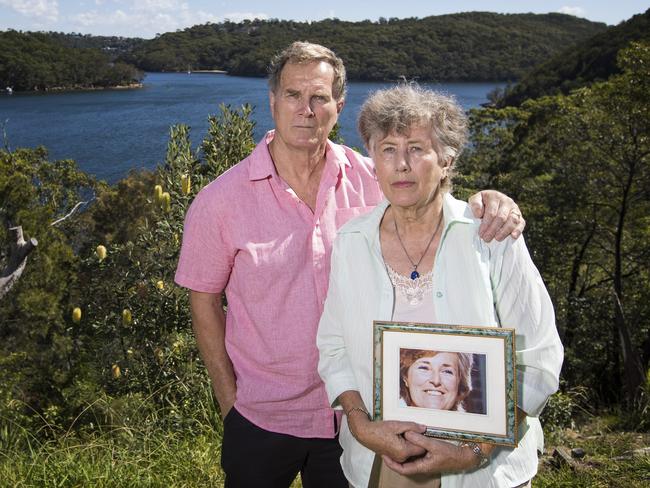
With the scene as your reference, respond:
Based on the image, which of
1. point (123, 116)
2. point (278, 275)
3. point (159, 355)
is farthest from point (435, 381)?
point (123, 116)

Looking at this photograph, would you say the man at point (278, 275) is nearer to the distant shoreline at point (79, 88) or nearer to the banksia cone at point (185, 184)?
the banksia cone at point (185, 184)

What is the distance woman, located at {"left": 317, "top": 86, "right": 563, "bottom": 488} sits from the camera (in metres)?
1.71

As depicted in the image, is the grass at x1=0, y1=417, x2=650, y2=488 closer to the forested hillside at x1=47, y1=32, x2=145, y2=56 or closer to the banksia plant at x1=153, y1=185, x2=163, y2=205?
the banksia plant at x1=153, y1=185, x2=163, y2=205

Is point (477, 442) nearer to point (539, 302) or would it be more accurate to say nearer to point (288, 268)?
Result: point (539, 302)

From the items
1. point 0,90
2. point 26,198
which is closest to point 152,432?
point 26,198

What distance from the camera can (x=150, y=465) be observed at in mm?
2912

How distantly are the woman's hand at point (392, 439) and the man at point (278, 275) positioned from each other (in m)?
0.50

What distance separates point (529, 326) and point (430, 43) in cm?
8618

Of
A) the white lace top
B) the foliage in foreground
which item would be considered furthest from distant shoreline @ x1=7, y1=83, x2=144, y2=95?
the white lace top

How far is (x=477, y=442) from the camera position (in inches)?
65.2

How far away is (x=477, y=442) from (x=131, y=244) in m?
3.84

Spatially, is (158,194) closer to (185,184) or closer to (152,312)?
(185,184)

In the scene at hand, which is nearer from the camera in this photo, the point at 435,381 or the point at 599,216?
the point at 435,381

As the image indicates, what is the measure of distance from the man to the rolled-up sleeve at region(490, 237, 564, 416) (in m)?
0.68
